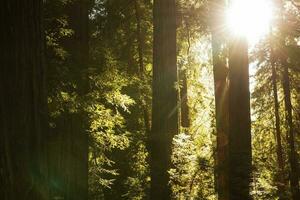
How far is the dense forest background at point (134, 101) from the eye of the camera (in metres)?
2.89

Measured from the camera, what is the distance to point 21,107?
287 cm

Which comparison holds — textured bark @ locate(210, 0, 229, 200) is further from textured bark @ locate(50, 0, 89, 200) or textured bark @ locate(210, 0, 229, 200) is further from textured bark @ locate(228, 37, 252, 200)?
textured bark @ locate(50, 0, 89, 200)

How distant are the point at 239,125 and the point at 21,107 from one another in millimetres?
6018

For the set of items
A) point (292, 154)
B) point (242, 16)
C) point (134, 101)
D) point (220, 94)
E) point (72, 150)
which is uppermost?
point (242, 16)

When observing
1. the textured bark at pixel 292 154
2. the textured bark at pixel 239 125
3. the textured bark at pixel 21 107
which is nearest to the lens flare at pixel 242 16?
the textured bark at pixel 239 125

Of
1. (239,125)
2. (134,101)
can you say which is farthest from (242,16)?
(134,101)

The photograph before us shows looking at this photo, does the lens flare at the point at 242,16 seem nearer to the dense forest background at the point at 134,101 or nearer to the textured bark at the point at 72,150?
the dense forest background at the point at 134,101

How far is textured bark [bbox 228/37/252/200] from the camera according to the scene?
7613mm

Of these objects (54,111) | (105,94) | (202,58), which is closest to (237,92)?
(105,94)

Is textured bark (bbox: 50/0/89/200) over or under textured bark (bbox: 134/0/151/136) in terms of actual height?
under

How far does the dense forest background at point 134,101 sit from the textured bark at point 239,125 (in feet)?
0.06

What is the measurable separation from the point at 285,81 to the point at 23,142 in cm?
1283

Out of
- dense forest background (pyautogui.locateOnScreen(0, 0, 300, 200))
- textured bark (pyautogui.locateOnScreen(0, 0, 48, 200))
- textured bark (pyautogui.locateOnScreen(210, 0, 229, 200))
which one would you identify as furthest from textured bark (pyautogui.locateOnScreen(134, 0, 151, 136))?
textured bark (pyautogui.locateOnScreen(0, 0, 48, 200))

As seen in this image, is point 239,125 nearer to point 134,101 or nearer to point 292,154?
point 134,101
